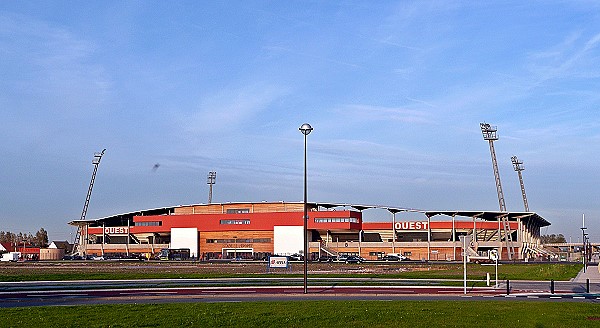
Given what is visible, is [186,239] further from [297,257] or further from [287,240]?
[297,257]

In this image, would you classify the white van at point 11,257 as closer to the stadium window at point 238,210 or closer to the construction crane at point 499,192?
the stadium window at point 238,210

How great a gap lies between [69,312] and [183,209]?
111m

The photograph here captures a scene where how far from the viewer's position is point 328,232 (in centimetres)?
12088

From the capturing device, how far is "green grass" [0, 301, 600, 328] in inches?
750

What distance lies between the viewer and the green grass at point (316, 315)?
1906 centimetres

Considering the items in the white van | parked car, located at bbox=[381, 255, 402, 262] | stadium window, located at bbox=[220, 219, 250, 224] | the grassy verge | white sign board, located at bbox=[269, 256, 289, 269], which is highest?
stadium window, located at bbox=[220, 219, 250, 224]

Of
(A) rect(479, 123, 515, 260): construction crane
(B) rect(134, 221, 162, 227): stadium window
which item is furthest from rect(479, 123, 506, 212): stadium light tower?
(B) rect(134, 221, 162, 227): stadium window

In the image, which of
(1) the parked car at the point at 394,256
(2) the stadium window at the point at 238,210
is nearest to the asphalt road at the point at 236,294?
(1) the parked car at the point at 394,256

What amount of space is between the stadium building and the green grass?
89.6m

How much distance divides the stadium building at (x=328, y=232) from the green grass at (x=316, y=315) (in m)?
89.6

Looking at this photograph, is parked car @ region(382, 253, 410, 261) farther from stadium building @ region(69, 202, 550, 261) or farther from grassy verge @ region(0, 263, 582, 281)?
grassy verge @ region(0, 263, 582, 281)

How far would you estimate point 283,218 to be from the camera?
118 meters

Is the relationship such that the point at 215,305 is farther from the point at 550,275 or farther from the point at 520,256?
the point at 520,256

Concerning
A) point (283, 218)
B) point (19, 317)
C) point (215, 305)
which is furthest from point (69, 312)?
point (283, 218)
